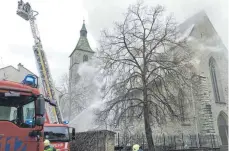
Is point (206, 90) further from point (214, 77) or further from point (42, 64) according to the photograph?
point (42, 64)

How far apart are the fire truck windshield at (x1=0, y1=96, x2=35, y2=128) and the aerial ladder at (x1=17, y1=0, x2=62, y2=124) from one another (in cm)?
1132

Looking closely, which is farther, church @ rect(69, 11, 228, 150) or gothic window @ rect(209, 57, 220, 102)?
gothic window @ rect(209, 57, 220, 102)

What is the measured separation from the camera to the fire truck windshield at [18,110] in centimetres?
586

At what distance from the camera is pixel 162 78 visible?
16.4m

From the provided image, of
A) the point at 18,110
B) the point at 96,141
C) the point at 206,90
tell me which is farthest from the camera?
the point at 206,90

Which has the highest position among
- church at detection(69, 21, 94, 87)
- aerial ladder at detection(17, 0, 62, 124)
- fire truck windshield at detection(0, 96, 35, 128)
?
church at detection(69, 21, 94, 87)

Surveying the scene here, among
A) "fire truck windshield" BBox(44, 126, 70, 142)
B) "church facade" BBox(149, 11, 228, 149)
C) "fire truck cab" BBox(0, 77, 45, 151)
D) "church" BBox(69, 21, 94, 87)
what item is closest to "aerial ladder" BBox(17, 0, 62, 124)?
"fire truck windshield" BBox(44, 126, 70, 142)

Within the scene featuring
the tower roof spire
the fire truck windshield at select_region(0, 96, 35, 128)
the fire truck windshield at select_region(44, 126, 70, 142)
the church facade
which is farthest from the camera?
the tower roof spire

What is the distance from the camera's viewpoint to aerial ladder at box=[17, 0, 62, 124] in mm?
18078

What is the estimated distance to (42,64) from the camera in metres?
19.1

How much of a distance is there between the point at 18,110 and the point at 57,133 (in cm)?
774

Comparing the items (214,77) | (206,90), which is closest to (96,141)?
(206,90)

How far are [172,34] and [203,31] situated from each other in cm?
1268

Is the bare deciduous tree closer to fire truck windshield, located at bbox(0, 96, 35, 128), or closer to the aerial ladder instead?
the aerial ladder
